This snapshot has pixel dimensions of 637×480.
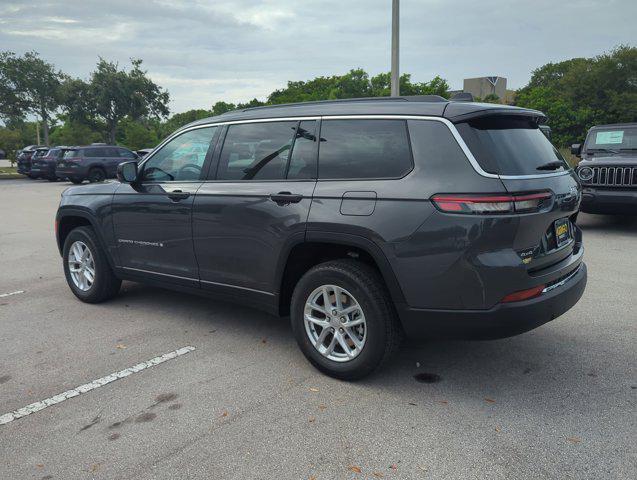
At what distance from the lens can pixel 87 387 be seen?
3.67 m

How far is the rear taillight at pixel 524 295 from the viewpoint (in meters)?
3.13

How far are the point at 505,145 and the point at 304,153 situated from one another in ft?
4.46

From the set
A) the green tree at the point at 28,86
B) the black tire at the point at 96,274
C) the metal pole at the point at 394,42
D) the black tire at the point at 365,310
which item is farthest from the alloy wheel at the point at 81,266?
the green tree at the point at 28,86

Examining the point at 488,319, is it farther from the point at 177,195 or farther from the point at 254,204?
the point at 177,195

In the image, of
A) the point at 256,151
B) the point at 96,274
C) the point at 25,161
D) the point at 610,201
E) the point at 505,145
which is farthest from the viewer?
the point at 25,161

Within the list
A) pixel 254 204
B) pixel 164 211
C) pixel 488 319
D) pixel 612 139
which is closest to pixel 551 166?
pixel 488 319

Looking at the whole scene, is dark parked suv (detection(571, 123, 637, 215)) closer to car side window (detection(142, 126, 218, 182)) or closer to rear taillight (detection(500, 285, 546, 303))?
rear taillight (detection(500, 285, 546, 303))

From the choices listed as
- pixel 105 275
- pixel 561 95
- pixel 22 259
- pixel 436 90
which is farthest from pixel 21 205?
pixel 561 95

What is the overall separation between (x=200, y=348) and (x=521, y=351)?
2485 millimetres

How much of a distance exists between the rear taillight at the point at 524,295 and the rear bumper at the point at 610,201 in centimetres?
624

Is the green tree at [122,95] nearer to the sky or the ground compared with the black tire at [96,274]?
nearer to the sky

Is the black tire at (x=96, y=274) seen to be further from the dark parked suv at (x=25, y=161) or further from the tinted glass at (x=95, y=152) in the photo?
the dark parked suv at (x=25, y=161)

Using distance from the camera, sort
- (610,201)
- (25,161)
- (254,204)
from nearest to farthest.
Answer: (254,204) < (610,201) < (25,161)

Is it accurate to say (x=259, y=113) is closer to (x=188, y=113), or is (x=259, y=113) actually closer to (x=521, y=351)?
(x=521, y=351)
